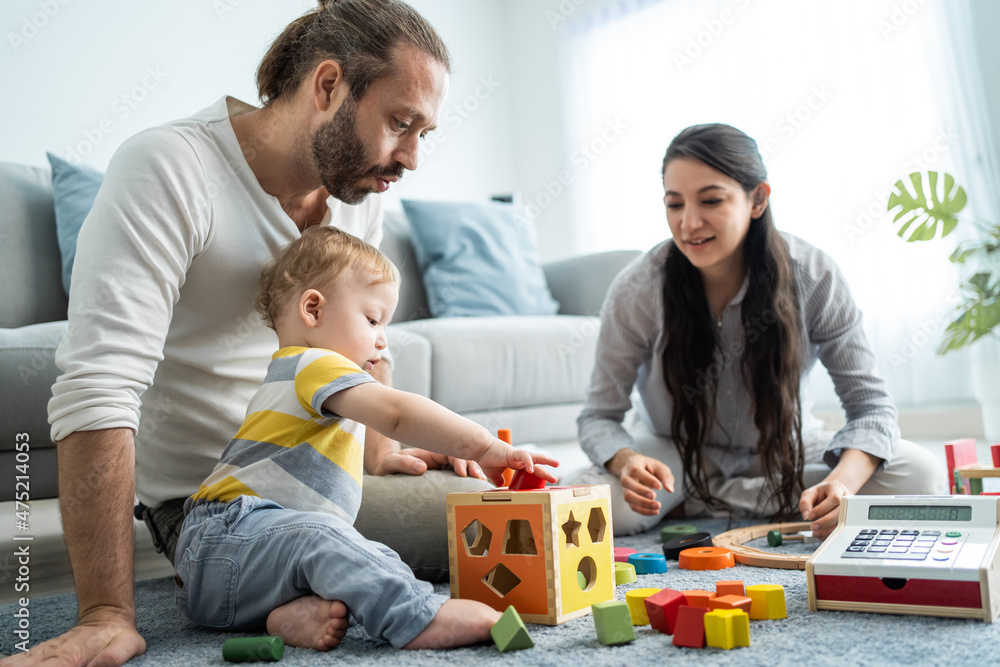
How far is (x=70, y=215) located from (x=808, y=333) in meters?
1.67

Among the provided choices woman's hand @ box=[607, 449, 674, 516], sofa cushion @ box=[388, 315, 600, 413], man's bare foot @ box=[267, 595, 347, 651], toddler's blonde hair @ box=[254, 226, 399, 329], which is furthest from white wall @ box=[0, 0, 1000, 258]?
man's bare foot @ box=[267, 595, 347, 651]

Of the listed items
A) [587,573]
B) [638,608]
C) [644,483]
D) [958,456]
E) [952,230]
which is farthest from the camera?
[952,230]

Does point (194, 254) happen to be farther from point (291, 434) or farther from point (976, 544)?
point (976, 544)

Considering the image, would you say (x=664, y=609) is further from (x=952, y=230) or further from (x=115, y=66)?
(x=115, y=66)

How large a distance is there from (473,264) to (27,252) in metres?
1.30

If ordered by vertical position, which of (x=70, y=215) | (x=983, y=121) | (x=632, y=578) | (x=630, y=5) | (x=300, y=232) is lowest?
(x=632, y=578)

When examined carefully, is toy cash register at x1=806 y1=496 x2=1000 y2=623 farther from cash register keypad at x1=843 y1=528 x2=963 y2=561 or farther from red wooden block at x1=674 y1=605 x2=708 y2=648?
red wooden block at x1=674 y1=605 x2=708 y2=648

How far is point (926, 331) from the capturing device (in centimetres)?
292

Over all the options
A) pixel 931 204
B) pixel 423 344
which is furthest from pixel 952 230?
pixel 423 344

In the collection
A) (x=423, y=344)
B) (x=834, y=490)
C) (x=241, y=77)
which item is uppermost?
(x=241, y=77)

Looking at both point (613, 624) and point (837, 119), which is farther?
point (837, 119)

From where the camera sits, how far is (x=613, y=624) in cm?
78

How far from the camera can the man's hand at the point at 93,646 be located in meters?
0.74

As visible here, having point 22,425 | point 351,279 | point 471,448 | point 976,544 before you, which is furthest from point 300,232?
point 976,544
